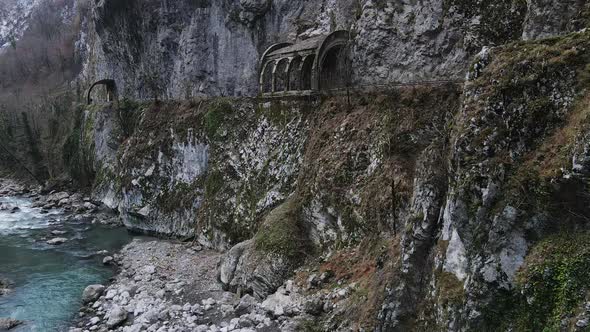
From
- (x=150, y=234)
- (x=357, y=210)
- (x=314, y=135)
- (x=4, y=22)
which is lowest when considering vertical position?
(x=150, y=234)

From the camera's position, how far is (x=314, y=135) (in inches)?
866

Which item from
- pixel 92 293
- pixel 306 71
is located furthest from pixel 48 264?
pixel 306 71

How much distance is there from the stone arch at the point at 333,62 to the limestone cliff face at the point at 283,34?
793 mm

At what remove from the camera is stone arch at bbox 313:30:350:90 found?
81.5ft

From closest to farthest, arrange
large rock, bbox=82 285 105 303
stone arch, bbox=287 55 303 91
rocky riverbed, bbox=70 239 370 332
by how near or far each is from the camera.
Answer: rocky riverbed, bbox=70 239 370 332 → large rock, bbox=82 285 105 303 → stone arch, bbox=287 55 303 91

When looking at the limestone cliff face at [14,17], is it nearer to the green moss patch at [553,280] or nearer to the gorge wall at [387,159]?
the gorge wall at [387,159]

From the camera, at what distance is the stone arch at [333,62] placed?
81.5 feet

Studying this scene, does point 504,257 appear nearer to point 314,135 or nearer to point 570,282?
point 570,282

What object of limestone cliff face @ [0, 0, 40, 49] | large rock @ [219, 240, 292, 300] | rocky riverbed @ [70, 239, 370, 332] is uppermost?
limestone cliff face @ [0, 0, 40, 49]

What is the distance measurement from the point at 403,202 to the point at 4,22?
163 metres

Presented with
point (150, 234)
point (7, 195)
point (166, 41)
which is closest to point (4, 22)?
point (7, 195)

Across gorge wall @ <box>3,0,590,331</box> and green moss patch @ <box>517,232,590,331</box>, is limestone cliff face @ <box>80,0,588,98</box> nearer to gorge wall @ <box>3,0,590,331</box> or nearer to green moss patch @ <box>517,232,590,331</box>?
gorge wall @ <box>3,0,590,331</box>

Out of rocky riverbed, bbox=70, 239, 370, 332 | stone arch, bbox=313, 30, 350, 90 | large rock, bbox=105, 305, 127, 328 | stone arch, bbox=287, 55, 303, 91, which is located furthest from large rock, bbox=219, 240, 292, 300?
stone arch, bbox=287, 55, 303, 91

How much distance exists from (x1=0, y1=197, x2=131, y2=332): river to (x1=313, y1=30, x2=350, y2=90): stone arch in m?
17.3
